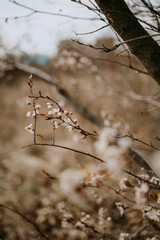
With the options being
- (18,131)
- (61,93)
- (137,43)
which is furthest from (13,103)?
(137,43)

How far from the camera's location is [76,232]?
10.3ft

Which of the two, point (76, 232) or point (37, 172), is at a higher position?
point (37, 172)

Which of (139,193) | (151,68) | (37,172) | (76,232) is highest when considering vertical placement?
(37,172)

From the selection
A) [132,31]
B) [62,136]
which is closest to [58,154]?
[62,136]

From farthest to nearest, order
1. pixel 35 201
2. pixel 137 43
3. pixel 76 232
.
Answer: pixel 35 201 → pixel 76 232 → pixel 137 43

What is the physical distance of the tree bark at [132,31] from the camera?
1178 mm

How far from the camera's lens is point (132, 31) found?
1202mm

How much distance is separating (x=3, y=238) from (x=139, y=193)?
2961mm

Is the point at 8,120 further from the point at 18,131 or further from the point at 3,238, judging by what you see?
the point at 3,238

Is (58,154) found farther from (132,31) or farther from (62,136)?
(132,31)

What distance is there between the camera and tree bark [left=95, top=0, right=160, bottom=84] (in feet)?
3.86

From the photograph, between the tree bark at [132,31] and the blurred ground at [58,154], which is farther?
the blurred ground at [58,154]

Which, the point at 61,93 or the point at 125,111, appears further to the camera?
the point at 125,111

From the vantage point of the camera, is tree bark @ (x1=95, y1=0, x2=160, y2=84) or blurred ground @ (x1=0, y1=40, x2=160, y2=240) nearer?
tree bark @ (x1=95, y1=0, x2=160, y2=84)
